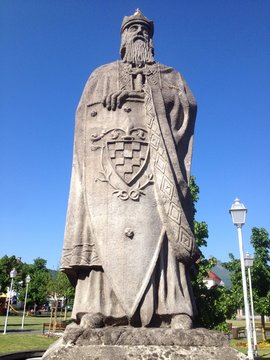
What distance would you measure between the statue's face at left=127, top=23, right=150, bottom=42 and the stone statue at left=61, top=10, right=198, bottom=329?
0.90 metres

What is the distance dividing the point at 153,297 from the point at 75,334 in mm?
1144

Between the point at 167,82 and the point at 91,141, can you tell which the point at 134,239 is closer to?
the point at 91,141

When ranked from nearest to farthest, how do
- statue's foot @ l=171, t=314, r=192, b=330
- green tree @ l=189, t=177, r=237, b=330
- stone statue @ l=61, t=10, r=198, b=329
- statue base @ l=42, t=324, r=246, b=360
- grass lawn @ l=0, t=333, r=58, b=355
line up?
statue base @ l=42, t=324, r=246, b=360
statue's foot @ l=171, t=314, r=192, b=330
stone statue @ l=61, t=10, r=198, b=329
grass lawn @ l=0, t=333, r=58, b=355
green tree @ l=189, t=177, r=237, b=330

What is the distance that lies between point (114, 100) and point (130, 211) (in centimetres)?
190

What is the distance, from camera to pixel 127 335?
13.7 ft

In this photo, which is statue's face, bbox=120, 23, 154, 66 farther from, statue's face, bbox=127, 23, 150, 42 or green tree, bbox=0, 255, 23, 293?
green tree, bbox=0, 255, 23, 293

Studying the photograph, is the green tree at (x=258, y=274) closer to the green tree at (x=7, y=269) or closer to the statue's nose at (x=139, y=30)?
the statue's nose at (x=139, y=30)

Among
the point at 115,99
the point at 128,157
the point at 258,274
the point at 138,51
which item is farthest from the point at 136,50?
the point at 258,274

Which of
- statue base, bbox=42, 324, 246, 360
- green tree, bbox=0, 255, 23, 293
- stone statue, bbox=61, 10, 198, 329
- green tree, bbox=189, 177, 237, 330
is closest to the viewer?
statue base, bbox=42, 324, 246, 360

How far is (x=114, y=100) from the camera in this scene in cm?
597

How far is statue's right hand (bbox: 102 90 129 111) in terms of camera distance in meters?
5.96

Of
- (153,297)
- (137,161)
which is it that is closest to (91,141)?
(137,161)

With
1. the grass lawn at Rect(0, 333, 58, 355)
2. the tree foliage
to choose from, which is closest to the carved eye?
the grass lawn at Rect(0, 333, 58, 355)

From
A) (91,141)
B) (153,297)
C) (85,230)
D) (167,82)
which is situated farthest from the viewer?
(167,82)
